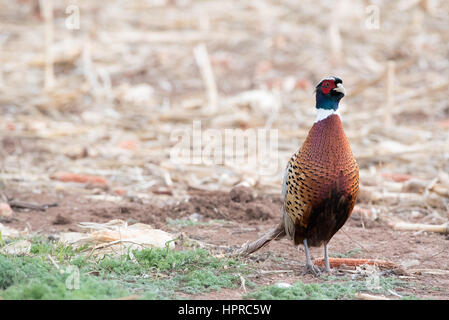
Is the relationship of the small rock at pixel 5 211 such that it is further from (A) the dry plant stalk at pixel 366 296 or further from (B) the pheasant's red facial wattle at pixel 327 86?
(A) the dry plant stalk at pixel 366 296

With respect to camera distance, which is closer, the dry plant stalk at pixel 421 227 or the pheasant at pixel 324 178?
the pheasant at pixel 324 178

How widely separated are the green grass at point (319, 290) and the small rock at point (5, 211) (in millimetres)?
3311

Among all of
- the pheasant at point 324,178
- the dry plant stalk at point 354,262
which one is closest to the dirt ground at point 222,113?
the dry plant stalk at point 354,262

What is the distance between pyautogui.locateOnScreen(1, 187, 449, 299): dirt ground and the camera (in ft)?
15.2

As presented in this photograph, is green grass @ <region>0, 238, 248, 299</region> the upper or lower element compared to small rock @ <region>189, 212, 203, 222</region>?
upper

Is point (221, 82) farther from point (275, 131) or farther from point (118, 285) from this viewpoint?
point (118, 285)

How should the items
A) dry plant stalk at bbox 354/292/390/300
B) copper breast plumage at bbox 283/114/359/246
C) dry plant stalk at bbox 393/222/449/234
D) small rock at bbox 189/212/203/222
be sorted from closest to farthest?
1. dry plant stalk at bbox 354/292/390/300
2. copper breast plumage at bbox 283/114/359/246
3. dry plant stalk at bbox 393/222/449/234
4. small rock at bbox 189/212/203/222

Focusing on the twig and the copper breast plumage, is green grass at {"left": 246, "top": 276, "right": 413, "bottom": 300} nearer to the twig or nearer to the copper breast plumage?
the copper breast plumage

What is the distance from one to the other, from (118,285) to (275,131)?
6.66 meters

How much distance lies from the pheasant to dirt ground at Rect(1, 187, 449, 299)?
0.38m

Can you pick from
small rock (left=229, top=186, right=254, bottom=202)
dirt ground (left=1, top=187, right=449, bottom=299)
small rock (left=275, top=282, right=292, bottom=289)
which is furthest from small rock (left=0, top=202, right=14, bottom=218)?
small rock (left=275, top=282, right=292, bottom=289)

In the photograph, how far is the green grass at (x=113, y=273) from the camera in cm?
366

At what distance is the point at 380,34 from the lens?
16.0 metres
